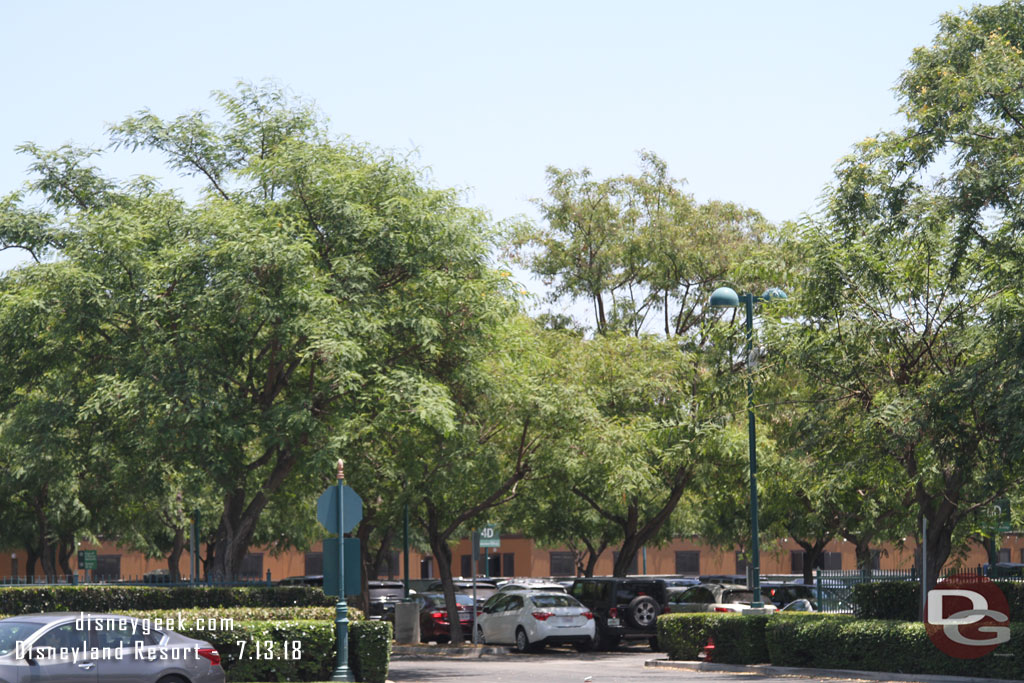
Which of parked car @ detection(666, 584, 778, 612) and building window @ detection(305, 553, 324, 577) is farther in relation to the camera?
building window @ detection(305, 553, 324, 577)

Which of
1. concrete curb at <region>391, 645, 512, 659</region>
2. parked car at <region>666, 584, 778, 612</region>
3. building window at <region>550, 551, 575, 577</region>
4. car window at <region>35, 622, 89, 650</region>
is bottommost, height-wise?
building window at <region>550, 551, 575, 577</region>

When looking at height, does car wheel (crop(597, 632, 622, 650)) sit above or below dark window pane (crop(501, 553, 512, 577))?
above

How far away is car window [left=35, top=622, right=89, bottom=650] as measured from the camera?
15.8 meters

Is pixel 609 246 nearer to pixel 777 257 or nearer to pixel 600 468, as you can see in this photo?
pixel 600 468

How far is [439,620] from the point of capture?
35688 millimetres

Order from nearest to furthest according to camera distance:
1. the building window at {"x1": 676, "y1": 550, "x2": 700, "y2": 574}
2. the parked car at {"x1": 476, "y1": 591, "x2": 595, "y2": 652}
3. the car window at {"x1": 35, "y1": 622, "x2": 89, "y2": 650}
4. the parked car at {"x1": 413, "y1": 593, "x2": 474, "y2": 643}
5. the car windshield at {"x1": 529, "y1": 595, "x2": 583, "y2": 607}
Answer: the car window at {"x1": 35, "y1": 622, "x2": 89, "y2": 650}
the parked car at {"x1": 476, "y1": 591, "x2": 595, "y2": 652}
the car windshield at {"x1": 529, "y1": 595, "x2": 583, "y2": 607}
the parked car at {"x1": 413, "y1": 593, "x2": 474, "y2": 643}
the building window at {"x1": 676, "y1": 550, "x2": 700, "y2": 574}

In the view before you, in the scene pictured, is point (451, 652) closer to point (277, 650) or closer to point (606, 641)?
point (606, 641)

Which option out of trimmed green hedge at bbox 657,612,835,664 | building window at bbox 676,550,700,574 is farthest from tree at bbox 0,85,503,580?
building window at bbox 676,550,700,574

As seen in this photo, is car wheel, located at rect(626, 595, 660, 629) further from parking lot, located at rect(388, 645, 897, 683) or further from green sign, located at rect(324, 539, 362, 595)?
green sign, located at rect(324, 539, 362, 595)

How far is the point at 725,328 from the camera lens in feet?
86.9

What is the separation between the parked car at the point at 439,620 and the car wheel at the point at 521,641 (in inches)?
168

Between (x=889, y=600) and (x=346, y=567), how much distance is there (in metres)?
10.6

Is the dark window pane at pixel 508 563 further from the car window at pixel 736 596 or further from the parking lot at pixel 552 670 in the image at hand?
the car window at pixel 736 596

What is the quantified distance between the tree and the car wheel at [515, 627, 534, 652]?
27.5 ft
